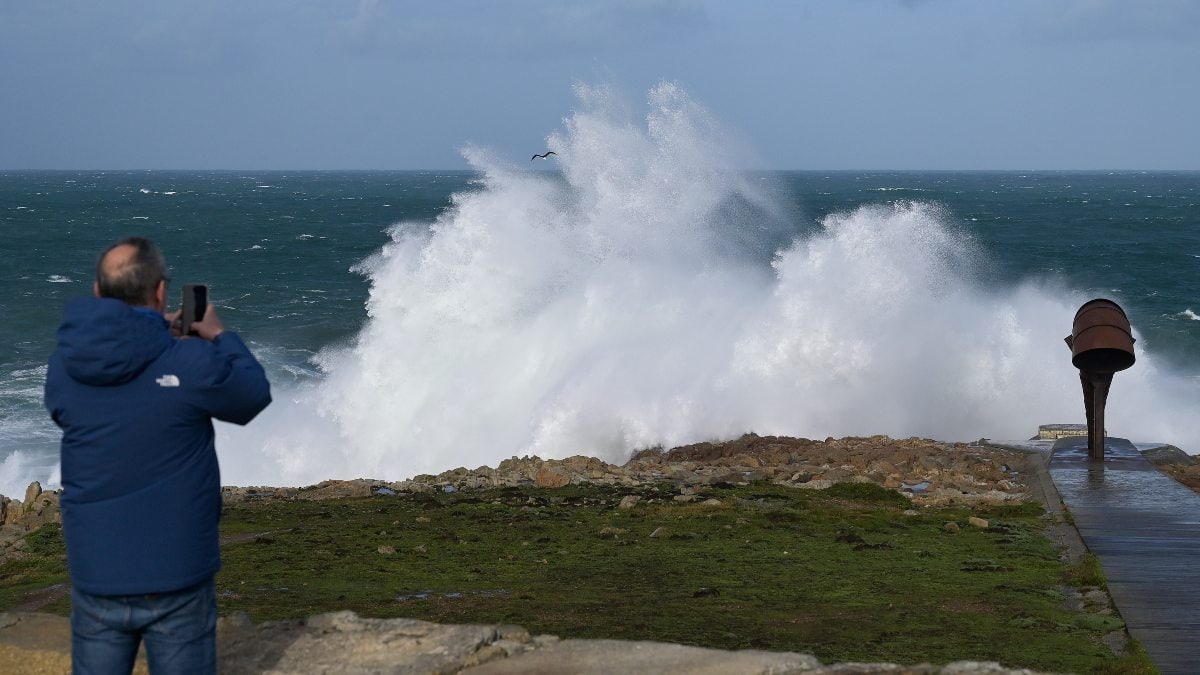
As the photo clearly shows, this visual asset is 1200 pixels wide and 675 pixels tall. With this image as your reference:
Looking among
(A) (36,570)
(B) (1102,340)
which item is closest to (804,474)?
(B) (1102,340)

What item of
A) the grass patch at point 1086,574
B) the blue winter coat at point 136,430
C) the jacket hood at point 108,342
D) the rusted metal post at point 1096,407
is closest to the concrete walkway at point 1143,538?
the grass patch at point 1086,574

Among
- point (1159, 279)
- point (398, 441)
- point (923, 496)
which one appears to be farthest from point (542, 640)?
point (1159, 279)

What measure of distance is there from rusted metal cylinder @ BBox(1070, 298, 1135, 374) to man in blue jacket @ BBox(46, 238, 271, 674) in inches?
402


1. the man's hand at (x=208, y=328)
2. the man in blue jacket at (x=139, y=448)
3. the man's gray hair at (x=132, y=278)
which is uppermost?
the man's gray hair at (x=132, y=278)

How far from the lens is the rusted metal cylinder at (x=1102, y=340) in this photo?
40.6 feet

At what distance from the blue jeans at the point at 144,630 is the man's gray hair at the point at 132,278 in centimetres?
76

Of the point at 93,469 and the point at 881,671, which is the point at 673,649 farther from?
the point at 93,469

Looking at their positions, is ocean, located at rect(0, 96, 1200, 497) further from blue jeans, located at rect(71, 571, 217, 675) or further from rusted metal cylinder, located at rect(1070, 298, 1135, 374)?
blue jeans, located at rect(71, 571, 217, 675)

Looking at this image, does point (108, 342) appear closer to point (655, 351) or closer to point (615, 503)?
point (615, 503)

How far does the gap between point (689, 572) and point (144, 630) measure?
15.7 ft

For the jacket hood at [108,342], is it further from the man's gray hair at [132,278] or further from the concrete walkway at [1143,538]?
the concrete walkway at [1143,538]

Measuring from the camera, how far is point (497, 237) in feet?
88.1

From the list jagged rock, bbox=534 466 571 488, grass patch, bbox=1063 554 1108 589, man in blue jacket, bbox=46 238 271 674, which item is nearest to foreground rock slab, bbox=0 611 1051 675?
man in blue jacket, bbox=46 238 271 674

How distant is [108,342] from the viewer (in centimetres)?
348
